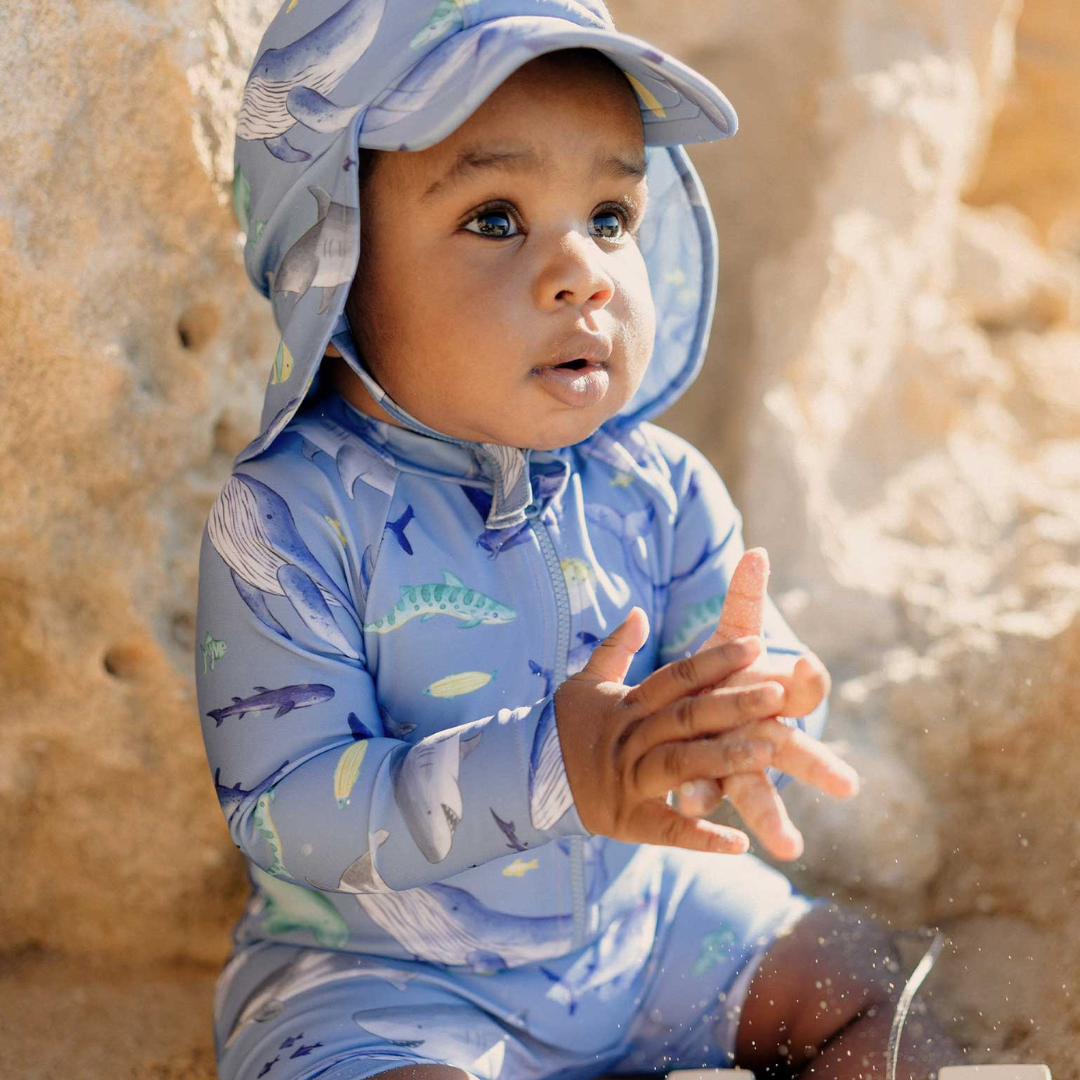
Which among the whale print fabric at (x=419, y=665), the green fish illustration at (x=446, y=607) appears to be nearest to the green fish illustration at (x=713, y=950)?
the whale print fabric at (x=419, y=665)

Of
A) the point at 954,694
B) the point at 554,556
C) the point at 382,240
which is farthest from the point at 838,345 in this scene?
the point at 382,240

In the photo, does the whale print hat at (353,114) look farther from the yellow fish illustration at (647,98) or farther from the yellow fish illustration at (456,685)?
the yellow fish illustration at (456,685)

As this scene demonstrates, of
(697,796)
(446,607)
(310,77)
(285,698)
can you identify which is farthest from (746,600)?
(310,77)

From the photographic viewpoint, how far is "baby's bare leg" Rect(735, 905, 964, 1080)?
1.46 meters

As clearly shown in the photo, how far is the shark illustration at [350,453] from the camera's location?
1460 mm

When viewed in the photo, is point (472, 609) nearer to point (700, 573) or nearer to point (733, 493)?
point (700, 573)

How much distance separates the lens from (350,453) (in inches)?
58.2

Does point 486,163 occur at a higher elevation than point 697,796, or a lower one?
higher

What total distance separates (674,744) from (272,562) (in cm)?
49

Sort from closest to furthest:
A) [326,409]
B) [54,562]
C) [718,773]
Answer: [718,773] < [326,409] < [54,562]

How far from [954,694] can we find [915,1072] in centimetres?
63

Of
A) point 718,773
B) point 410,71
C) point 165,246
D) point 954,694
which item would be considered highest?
point 410,71

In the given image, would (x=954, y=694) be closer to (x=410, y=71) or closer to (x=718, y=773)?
(x=718, y=773)

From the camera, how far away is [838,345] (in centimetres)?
238
